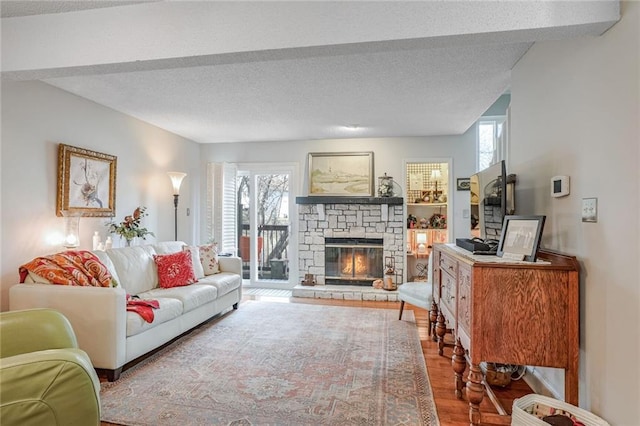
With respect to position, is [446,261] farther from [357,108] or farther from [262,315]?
[262,315]

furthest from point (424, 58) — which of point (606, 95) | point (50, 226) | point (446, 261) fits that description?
point (50, 226)

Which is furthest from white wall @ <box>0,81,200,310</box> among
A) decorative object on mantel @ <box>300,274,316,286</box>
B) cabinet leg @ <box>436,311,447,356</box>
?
cabinet leg @ <box>436,311,447,356</box>

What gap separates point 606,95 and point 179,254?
152 inches

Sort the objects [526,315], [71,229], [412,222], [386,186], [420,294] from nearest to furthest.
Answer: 1. [526,315]
2. [71,229]
3. [420,294]
4. [386,186]
5. [412,222]

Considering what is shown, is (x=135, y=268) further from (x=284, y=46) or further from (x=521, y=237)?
(x=521, y=237)

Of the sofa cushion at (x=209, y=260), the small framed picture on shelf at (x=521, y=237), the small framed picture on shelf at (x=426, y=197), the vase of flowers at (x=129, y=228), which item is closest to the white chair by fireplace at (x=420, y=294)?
the small framed picture on shelf at (x=521, y=237)

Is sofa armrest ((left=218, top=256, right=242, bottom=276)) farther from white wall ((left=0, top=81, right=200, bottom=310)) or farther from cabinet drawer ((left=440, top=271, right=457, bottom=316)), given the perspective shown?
cabinet drawer ((left=440, top=271, right=457, bottom=316))

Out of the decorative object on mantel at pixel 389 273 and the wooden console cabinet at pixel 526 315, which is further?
the decorative object on mantel at pixel 389 273

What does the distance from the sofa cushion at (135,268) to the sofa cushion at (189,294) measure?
0.11m

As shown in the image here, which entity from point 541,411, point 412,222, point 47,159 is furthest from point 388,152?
point 47,159

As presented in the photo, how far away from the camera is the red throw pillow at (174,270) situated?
372 centimetres

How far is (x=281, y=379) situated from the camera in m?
2.51

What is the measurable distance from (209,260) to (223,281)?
1.63 ft

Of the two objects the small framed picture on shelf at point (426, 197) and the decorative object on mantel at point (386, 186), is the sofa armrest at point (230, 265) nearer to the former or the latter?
the decorative object on mantel at point (386, 186)
